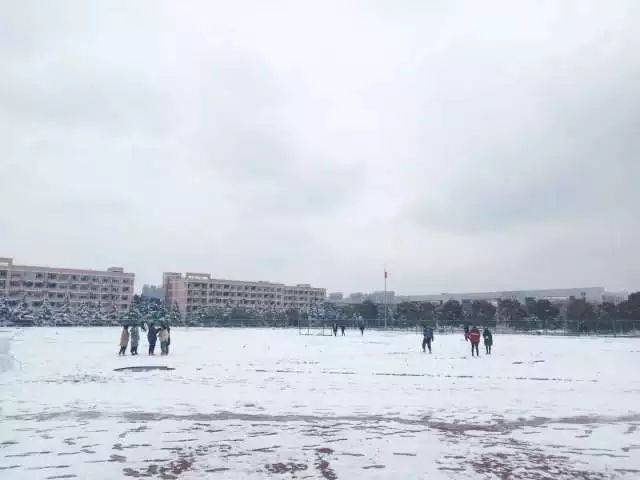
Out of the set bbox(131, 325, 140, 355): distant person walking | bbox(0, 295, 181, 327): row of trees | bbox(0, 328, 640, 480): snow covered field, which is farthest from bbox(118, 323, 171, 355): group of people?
bbox(0, 295, 181, 327): row of trees

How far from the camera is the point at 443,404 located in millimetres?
13531

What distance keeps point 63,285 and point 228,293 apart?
44087mm

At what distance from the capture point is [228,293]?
535 ft

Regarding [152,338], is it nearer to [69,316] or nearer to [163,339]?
[163,339]

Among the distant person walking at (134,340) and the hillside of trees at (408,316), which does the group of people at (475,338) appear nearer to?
the distant person walking at (134,340)

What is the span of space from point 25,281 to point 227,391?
13196cm

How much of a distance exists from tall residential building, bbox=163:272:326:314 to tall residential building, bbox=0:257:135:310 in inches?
550

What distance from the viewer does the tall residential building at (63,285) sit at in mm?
129250

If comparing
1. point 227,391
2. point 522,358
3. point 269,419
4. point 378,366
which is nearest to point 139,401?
point 227,391

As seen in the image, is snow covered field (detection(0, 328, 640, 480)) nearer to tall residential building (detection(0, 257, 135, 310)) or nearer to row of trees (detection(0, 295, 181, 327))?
row of trees (detection(0, 295, 181, 327))

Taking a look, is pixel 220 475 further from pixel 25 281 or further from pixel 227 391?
pixel 25 281

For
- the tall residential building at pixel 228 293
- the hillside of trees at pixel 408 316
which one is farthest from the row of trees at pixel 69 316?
the tall residential building at pixel 228 293

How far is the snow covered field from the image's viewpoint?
799cm

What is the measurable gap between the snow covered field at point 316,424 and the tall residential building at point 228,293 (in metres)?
137
